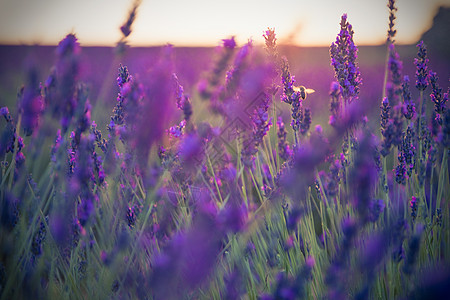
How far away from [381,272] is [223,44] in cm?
113

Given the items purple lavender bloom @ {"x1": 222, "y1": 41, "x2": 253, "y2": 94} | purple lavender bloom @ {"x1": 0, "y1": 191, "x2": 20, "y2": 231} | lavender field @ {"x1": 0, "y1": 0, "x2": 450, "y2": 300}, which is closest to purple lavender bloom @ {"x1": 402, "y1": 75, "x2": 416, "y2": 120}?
lavender field @ {"x1": 0, "y1": 0, "x2": 450, "y2": 300}

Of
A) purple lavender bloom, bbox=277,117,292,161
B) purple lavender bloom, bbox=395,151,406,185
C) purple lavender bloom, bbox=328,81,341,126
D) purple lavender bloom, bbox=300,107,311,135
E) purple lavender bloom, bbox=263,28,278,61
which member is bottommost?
purple lavender bloom, bbox=395,151,406,185

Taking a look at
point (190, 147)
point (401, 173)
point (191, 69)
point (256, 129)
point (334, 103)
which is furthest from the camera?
point (191, 69)

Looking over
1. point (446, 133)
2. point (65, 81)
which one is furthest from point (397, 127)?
point (65, 81)

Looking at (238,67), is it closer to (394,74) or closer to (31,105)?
(31,105)

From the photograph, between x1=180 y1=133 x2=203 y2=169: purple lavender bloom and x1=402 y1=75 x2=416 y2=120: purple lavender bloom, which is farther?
x1=402 y1=75 x2=416 y2=120: purple lavender bloom

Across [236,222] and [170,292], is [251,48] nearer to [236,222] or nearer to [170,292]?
[236,222]

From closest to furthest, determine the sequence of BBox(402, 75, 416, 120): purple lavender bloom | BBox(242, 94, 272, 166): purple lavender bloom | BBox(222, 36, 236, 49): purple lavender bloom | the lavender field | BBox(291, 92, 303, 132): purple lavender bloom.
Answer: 1. the lavender field
2. BBox(222, 36, 236, 49): purple lavender bloom
3. BBox(242, 94, 272, 166): purple lavender bloom
4. BBox(291, 92, 303, 132): purple lavender bloom
5. BBox(402, 75, 416, 120): purple lavender bloom

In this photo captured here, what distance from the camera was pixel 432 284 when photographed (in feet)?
1.75

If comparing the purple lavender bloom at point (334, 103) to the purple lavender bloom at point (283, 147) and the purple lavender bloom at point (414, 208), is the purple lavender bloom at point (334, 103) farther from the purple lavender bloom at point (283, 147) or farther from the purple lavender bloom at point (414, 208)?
the purple lavender bloom at point (414, 208)

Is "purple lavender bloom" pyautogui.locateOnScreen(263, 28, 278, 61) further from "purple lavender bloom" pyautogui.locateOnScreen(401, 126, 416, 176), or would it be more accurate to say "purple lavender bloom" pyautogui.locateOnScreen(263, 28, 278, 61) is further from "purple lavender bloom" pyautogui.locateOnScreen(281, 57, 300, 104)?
"purple lavender bloom" pyautogui.locateOnScreen(401, 126, 416, 176)

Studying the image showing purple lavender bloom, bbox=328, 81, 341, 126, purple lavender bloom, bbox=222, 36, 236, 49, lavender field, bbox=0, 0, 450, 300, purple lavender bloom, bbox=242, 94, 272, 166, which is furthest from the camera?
purple lavender bloom, bbox=242, 94, 272, 166

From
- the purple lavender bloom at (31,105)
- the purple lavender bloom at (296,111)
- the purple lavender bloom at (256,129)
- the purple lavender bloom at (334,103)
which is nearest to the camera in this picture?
the purple lavender bloom at (31,105)

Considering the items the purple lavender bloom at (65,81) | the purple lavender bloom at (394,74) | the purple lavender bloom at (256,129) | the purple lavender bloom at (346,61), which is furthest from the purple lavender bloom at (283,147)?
the purple lavender bloom at (65,81)
